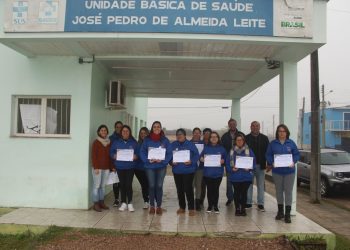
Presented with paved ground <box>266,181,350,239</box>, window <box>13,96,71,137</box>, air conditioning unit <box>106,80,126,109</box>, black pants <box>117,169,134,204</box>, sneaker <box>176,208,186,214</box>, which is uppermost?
air conditioning unit <box>106,80,126,109</box>

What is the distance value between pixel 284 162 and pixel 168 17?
136 inches

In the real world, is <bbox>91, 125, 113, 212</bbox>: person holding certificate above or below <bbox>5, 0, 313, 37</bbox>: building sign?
below

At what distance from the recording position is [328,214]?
1161cm

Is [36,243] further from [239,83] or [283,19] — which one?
[239,83]

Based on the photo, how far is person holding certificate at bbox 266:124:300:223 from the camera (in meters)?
7.59

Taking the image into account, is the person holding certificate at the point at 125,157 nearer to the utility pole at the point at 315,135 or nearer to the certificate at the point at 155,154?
the certificate at the point at 155,154

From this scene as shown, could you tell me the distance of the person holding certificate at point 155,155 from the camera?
8016 mm

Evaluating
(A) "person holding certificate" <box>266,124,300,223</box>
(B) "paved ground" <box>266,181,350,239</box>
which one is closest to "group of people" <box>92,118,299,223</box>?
(A) "person holding certificate" <box>266,124,300,223</box>

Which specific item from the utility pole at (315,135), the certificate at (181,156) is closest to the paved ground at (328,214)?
the utility pole at (315,135)

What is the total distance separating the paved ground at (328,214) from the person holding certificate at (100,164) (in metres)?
→ 5.46

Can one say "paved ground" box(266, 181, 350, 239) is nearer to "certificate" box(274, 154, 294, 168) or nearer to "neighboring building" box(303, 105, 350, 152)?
"certificate" box(274, 154, 294, 168)

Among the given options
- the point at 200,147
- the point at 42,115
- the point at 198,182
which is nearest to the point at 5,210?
the point at 42,115

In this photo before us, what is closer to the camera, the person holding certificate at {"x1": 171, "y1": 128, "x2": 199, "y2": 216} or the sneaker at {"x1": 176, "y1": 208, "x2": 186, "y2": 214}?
the person holding certificate at {"x1": 171, "y1": 128, "x2": 199, "y2": 216}

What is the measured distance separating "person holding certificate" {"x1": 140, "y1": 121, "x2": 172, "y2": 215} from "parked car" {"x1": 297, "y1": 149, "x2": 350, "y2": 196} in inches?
349
